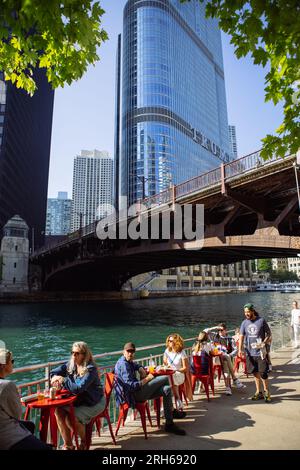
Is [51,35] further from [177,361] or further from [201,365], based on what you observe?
[201,365]

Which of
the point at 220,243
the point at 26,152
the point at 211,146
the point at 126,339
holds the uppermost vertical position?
the point at 211,146

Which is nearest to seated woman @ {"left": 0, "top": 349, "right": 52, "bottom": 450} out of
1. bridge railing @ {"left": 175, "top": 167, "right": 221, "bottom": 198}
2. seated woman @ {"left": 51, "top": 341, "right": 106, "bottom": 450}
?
seated woman @ {"left": 51, "top": 341, "right": 106, "bottom": 450}

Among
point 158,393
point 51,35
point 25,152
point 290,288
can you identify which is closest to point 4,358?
point 158,393

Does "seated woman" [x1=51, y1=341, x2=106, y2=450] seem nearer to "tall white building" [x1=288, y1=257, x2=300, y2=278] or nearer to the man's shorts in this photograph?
the man's shorts

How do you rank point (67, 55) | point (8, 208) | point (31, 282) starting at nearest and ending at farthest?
point (67, 55) → point (31, 282) → point (8, 208)

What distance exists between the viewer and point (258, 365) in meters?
6.68

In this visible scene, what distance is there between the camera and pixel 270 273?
156 m

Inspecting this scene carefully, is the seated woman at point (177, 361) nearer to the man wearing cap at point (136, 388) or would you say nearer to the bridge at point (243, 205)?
the man wearing cap at point (136, 388)

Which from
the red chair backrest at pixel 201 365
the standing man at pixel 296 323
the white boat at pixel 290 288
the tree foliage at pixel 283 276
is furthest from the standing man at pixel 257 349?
the tree foliage at pixel 283 276


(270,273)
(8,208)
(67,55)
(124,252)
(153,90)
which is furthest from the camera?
(270,273)

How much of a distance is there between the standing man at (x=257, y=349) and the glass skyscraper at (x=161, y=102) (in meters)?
101
